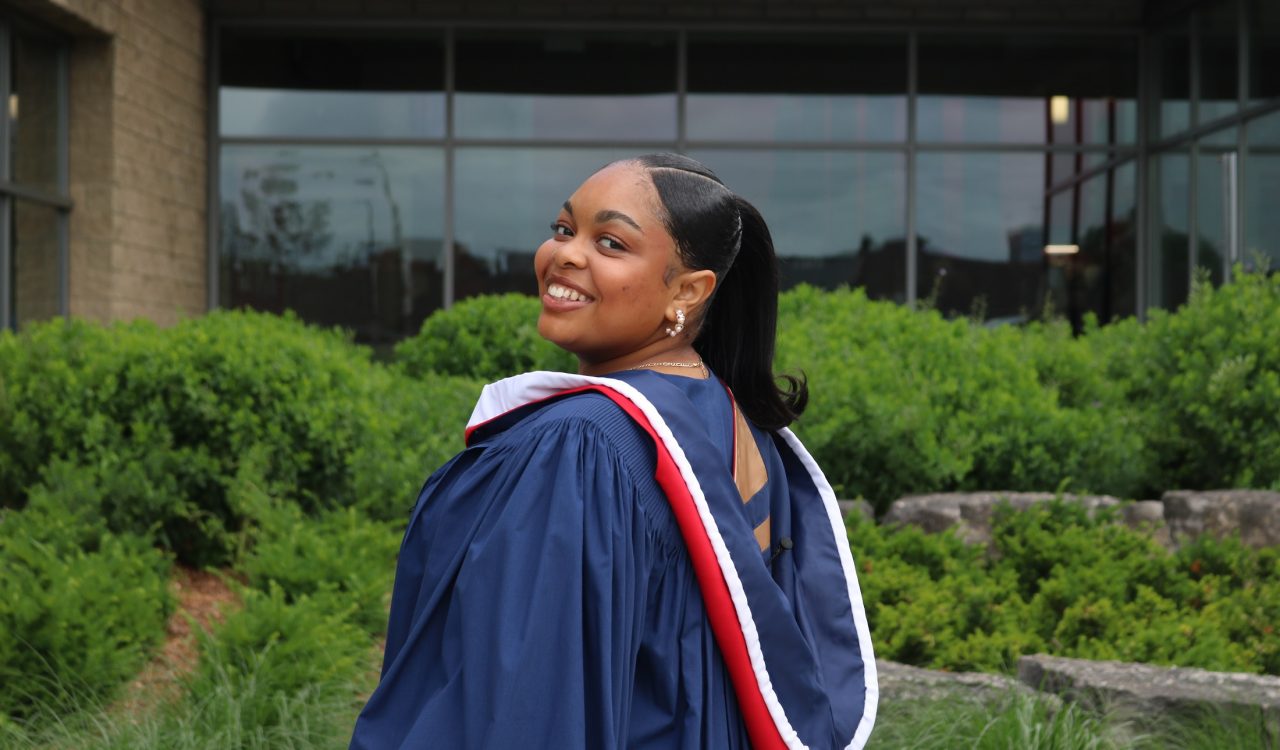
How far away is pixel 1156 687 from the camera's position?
3363mm

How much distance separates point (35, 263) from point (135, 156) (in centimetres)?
149

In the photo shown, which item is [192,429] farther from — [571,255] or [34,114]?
[34,114]

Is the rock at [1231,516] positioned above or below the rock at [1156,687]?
above

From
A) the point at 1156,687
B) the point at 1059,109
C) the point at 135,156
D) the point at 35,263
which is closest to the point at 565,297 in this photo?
the point at 1156,687

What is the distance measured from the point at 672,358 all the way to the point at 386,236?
1151 cm

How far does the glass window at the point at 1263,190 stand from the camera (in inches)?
419

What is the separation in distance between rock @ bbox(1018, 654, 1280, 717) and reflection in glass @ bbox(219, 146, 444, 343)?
9.87 m

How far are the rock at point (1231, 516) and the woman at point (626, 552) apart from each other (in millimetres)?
3969

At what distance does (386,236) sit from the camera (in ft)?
42.0

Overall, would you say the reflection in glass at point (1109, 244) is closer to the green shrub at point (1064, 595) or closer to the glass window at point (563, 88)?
the glass window at point (563, 88)

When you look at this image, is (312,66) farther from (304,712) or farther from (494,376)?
(304,712)

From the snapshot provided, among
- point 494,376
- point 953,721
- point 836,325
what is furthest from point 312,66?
point 953,721

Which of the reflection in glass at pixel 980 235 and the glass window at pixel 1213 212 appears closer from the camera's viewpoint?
the glass window at pixel 1213 212

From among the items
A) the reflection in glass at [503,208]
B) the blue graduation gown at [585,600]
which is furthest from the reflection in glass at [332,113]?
the blue graduation gown at [585,600]
